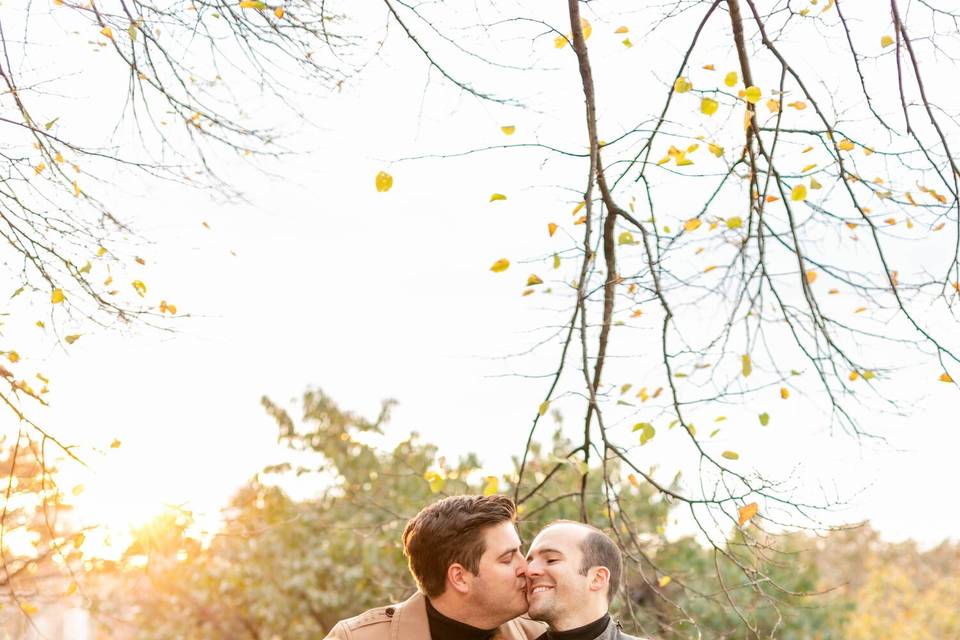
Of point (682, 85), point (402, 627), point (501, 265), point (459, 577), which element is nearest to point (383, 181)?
point (501, 265)

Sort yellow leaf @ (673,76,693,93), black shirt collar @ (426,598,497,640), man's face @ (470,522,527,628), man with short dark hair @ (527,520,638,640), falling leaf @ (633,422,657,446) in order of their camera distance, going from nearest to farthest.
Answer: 1. man with short dark hair @ (527,520,638,640)
2. man's face @ (470,522,527,628)
3. black shirt collar @ (426,598,497,640)
4. yellow leaf @ (673,76,693,93)
5. falling leaf @ (633,422,657,446)

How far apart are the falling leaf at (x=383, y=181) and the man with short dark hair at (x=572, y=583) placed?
128 centimetres

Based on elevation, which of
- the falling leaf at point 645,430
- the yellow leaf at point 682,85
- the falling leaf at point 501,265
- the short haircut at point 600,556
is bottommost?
the short haircut at point 600,556

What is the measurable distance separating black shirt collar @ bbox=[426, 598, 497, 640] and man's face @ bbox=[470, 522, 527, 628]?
0.09m

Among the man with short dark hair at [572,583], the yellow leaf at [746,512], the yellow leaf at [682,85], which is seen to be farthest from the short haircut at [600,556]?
the yellow leaf at [682,85]

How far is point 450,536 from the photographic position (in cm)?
322

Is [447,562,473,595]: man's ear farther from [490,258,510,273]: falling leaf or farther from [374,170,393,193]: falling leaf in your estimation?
[374,170,393,193]: falling leaf

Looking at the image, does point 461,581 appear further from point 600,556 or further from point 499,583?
point 600,556

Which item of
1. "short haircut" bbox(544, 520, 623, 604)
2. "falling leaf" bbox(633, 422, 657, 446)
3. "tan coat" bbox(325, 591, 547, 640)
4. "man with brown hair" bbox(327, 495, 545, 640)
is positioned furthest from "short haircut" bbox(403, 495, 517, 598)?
"falling leaf" bbox(633, 422, 657, 446)

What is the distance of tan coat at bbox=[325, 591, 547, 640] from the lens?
330cm

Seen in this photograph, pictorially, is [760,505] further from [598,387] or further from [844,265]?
[844,265]

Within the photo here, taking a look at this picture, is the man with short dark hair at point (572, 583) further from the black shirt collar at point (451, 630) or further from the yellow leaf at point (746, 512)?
the yellow leaf at point (746, 512)

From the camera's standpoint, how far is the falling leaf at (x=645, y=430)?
3762mm

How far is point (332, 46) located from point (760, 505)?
2467mm
